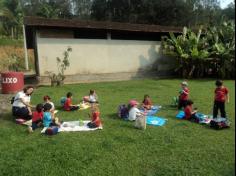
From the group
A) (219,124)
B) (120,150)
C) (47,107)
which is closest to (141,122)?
(120,150)

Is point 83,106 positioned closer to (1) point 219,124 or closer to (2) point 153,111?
(2) point 153,111

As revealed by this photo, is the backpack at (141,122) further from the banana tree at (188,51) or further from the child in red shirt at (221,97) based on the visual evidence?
the banana tree at (188,51)

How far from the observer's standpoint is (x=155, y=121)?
858 centimetres

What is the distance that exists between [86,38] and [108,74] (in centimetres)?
260

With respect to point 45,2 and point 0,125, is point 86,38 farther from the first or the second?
point 45,2

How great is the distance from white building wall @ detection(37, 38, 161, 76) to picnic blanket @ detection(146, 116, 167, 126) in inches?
369

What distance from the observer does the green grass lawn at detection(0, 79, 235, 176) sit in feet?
18.0

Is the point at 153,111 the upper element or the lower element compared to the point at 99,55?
lower

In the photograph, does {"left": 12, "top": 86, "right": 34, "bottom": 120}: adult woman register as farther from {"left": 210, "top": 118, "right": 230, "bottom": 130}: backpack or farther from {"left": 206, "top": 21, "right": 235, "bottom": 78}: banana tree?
{"left": 206, "top": 21, "right": 235, "bottom": 78}: banana tree

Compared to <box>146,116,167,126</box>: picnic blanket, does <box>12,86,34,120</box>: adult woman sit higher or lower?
higher

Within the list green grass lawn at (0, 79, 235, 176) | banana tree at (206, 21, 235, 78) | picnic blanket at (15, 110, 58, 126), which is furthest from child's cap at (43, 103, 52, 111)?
banana tree at (206, 21, 235, 78)

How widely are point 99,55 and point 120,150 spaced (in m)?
12.7

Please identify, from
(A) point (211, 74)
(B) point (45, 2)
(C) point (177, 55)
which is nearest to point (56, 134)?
(C) point (177, 55)

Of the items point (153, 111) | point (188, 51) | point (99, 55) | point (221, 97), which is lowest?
point (153, 111)
